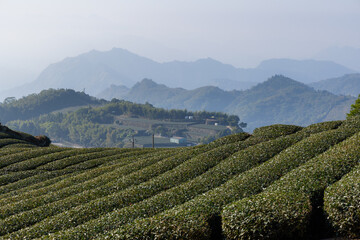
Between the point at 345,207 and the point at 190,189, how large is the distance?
1041 centimetres

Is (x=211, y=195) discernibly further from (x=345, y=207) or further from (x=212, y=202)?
(x=345, y=207)

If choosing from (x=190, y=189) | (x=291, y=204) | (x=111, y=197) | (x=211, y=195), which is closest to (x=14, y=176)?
(x=111, y=197)

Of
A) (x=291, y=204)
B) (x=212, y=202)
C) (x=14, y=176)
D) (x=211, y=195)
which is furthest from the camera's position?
(x=14, y=176)

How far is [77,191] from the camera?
28.4 m

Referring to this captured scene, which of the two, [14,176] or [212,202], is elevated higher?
[212,202]

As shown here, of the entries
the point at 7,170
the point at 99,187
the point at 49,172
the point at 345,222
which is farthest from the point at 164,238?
the point at 7,170

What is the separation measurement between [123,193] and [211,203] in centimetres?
824

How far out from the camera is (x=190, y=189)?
22594mm

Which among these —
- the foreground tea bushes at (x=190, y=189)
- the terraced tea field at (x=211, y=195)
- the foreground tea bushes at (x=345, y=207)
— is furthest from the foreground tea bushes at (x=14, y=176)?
the foreground tea bushes at (x=345, y=207)

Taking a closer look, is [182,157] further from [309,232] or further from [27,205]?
[309,232]

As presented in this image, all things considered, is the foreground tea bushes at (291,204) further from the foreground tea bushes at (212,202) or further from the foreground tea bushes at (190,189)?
the foreground tea bushes at (190,189)

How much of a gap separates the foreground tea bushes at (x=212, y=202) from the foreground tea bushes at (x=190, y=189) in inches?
15.1

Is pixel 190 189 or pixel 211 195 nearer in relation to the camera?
pixel 211 195

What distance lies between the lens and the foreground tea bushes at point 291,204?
45.7 feet
